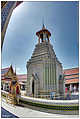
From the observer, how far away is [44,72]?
0.88 metres

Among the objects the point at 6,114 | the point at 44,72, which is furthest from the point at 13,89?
the point at 44,72

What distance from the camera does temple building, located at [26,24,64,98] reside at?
0.83 m

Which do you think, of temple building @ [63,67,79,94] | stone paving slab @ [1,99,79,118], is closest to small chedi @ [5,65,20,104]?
stone paving slab @ [1,99,79,118]

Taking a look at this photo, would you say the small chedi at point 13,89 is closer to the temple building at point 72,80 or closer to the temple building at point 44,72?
the temple building at point 44,72

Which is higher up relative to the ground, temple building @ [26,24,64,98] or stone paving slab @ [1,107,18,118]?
temple building @ [26,24,64,98]

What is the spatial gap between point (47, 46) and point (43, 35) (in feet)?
0.33

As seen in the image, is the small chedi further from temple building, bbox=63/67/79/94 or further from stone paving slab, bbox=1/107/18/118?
temple building, bbox=63/67/79/94

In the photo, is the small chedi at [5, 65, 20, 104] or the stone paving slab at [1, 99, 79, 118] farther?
the small chedi at [5, 65, 20, 104]

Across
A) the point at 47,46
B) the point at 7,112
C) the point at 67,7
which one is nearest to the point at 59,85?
the point at 47,46

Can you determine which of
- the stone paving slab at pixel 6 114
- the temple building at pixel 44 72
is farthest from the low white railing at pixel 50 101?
the stone paving slab at pixel 6 114

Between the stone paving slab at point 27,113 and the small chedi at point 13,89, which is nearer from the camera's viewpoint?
the stone paving slab at point 27,113

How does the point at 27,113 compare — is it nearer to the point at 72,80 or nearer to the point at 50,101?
the point at 50,101

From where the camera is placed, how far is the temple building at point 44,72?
2.74 feet

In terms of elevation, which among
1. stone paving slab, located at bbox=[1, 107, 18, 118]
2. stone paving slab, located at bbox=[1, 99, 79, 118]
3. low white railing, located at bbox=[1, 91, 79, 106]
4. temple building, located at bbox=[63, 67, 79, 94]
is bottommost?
stone paving slab, located at bbox=[1, 107, 18, 118]
